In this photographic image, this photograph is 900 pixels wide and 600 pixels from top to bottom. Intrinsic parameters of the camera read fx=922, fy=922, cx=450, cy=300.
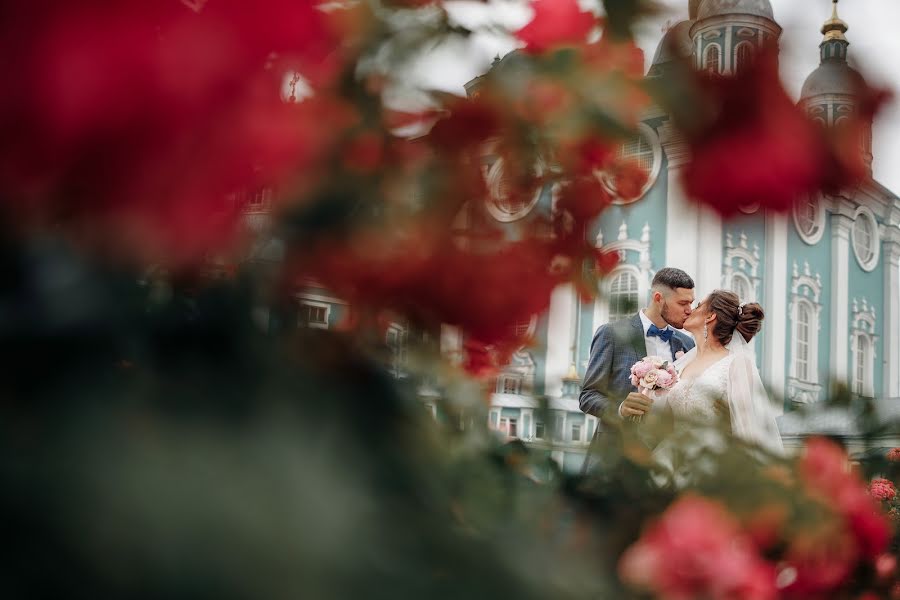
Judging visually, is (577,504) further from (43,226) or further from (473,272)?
(43,226)

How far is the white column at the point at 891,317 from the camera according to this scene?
18.9m

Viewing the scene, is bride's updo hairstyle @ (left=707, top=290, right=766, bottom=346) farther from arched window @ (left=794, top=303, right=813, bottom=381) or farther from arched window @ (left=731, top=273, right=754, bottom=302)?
arched window @ (left=794, top=303, right=813, bottom=381)

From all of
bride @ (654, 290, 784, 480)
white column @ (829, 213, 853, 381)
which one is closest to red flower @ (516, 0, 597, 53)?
bride @ (654, 290, 784, 480)

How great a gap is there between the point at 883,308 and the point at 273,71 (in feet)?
67.4

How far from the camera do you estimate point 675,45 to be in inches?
17.1

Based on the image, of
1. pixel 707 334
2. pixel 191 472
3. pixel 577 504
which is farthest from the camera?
pixel 707 334

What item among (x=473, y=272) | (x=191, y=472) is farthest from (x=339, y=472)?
(x=473, y=272)

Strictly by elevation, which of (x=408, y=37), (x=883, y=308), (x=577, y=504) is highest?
(x=883, y=308)

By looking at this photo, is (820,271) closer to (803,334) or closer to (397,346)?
(803,334)

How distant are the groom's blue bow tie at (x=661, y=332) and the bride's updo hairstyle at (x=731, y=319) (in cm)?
18

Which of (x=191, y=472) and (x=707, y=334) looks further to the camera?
(x=707, y=334)

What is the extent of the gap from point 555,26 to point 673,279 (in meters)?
2.51

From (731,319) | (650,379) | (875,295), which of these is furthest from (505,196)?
(875,295)

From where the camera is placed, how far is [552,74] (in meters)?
0.45
